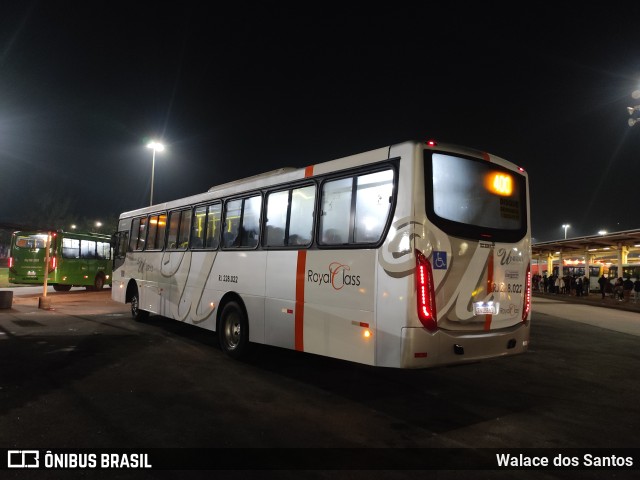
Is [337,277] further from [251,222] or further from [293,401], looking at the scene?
[251,222]

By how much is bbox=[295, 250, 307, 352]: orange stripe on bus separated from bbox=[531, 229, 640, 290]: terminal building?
23090 millimetres

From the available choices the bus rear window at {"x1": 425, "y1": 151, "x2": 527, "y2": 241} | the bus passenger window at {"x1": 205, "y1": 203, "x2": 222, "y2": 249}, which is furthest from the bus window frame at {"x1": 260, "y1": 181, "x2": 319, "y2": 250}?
the bus rear window at {"x1": 425, "y1": 151, "x2": 527, "y2": 241}

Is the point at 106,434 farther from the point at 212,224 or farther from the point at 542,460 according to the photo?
the point at 212,224

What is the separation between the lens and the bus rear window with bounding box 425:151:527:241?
215 inches

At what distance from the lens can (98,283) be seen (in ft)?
Answer: 82.9

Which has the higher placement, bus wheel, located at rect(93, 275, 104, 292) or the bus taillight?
the bus taillight

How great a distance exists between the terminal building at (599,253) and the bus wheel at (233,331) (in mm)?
23085

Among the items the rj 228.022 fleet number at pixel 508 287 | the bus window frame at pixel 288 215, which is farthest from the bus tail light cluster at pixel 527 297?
the bus window frame at pixel 288 215

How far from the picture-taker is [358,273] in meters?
5.70

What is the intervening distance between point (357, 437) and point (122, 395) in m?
3.15

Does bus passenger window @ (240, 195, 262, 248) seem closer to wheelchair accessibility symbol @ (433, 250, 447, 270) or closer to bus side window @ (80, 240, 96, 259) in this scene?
wheelchair accessibility symbol @ (433, 250, 447, 270)

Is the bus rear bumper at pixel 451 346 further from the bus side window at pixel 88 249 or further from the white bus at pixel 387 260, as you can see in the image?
the bus side window at pixel 88 249

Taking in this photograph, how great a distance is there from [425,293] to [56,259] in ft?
73.7

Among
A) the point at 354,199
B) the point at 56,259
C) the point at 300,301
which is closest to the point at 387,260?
the point at 354,199
